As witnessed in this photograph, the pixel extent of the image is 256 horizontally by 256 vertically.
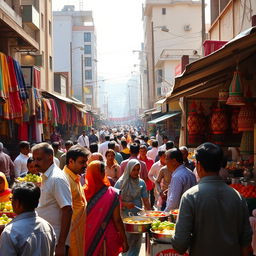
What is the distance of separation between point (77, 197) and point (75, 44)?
83738mm

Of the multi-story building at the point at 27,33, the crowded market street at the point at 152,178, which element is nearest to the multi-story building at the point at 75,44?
the multi-story building at the point at 27,33

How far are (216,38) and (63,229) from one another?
969cm

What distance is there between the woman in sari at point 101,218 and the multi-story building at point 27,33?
5.69m

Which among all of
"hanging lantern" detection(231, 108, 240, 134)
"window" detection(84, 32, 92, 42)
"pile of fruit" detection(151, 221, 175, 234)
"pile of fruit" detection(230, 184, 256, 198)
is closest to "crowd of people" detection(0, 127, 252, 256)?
"pile of fruit" detection(151, 221, 175, 234)

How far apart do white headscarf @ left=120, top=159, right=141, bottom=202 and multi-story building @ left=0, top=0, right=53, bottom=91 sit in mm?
4977

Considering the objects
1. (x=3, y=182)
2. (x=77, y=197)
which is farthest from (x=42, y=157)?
(x=3, y=182)

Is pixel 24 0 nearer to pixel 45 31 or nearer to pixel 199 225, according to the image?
pixel 45 31

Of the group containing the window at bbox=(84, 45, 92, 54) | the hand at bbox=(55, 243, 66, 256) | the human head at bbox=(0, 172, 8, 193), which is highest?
the window at bbox=(84, 45, 92, 54)

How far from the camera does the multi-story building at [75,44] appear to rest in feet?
247

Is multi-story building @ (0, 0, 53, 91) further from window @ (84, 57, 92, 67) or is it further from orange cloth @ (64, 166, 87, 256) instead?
window @ (84, 57, 92, 67)

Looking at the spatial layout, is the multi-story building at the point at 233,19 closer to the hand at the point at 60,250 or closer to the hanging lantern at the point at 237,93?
the hanging lantern at the point at 237,93

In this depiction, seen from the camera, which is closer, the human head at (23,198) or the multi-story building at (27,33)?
the human head at (23,198)

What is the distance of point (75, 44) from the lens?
86.0m

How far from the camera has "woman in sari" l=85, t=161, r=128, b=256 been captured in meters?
4.96
